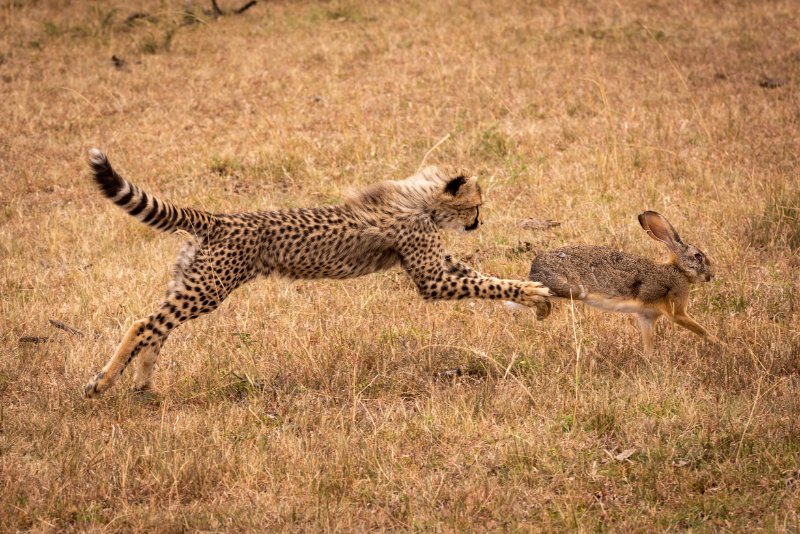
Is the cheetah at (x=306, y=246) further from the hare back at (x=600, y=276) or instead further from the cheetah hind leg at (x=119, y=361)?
the hare back at (x=600, y=276)

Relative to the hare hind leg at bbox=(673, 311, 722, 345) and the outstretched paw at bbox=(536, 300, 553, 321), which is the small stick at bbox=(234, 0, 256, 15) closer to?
the outstretched paw at bbox=(536, 300, 553, 321)

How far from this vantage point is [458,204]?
21.8 ft

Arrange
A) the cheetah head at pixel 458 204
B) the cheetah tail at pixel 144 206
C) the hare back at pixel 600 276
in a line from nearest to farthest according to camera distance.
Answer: the cheetah tail at pixel 144 206 → the hare back at pixel 600 276 → the cheetah head at pixel 458 204

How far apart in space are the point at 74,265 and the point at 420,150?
3.76 m

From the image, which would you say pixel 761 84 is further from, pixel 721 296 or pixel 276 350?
pixel 276 350

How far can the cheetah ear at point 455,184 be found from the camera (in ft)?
21.4

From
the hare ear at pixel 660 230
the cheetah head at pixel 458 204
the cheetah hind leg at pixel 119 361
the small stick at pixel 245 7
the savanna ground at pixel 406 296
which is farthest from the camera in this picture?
the small stick at pixel 245 7

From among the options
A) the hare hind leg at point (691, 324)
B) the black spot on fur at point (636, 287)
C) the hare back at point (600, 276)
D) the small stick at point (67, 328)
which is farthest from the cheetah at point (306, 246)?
the small stick at point (67, 328)

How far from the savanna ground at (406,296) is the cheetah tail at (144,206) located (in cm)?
87

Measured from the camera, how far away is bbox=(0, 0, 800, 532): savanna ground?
457cm

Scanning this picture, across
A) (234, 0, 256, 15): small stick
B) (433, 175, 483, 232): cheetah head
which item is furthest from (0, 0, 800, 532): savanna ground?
(234, 0, 256, 15): small stick

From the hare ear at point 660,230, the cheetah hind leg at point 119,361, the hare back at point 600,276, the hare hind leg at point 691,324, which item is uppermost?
the hare ear at point 660,230

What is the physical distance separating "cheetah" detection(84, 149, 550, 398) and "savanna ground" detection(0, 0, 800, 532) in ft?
1.03

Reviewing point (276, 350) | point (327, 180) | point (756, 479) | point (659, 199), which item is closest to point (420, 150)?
point (327, 180)
